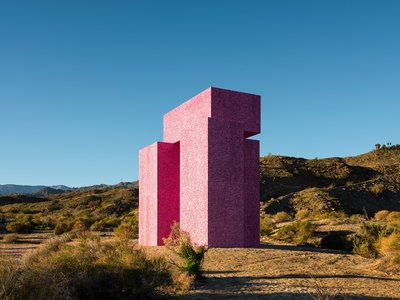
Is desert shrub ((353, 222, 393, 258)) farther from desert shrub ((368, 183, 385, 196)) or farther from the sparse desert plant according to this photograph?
desert shrub ((368, 183, 385, 196))

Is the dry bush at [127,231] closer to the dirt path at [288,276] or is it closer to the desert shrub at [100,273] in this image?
the dirt path at [288,276]

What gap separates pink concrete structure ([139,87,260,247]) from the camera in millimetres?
15109

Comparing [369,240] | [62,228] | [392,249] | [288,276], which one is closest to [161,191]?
[369,240]

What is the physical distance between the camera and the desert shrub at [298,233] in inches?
709

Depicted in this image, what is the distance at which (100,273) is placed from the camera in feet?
26.1

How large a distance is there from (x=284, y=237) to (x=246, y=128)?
6.02 meters

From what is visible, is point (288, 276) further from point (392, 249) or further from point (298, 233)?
point (298, 233)

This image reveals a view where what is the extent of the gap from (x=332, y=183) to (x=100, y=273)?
168 ft

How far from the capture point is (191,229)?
622 inches

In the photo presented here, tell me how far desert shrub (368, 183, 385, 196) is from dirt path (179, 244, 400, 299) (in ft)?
104

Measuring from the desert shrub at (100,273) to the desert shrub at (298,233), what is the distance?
32.8 ft

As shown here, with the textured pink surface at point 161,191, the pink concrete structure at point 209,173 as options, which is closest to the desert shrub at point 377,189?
the pink concrete structure at point 209,173

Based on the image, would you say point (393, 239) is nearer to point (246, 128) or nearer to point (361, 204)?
point (246, 128)

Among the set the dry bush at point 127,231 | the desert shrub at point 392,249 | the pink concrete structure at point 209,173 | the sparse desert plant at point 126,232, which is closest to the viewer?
the desert shrub at point 392,249
